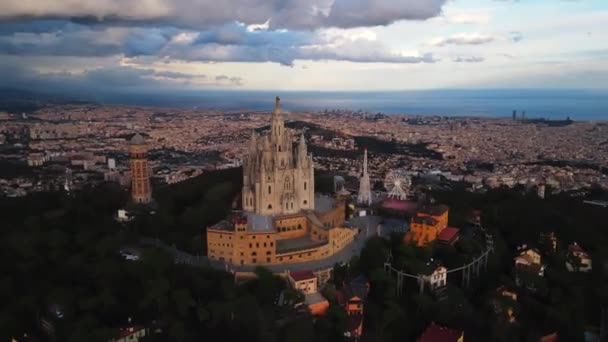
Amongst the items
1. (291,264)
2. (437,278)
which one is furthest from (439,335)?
(291,264)

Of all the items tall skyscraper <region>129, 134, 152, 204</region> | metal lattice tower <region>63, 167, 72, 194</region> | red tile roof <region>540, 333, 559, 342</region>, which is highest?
tall skyscraper <region>129, 134, 152, 204</region>

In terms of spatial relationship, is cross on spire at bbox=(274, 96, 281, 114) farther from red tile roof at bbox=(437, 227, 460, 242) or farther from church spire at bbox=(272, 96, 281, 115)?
red tile roof at bbox=(437, 227, 460, 242)

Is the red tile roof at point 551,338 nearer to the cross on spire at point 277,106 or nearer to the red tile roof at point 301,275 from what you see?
the red tile roof at point 301,275

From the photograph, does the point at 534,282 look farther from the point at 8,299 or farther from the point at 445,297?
the point at 8,299

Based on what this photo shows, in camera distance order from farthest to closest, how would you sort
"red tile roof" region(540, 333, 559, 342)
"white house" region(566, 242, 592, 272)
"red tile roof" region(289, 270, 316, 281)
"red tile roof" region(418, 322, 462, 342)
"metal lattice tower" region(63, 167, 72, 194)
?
1. "metal lattice tower" region(63, 167, 72, 194)
2. "white house" region(566, 242, 592, 272)
3. "red tile roof" region(289, 270, 316, 281)
4. "red tile roof" region(540, 333, 559, 342)
5. "red tile roof" region(418, 322, 462, 342)

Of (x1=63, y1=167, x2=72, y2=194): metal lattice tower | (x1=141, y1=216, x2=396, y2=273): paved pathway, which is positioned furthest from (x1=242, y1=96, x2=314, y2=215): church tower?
(x1=63, y1=167, x2=72, y2=194): metal lattice tower

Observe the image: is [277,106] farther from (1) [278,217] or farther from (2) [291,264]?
(2) [291,264]

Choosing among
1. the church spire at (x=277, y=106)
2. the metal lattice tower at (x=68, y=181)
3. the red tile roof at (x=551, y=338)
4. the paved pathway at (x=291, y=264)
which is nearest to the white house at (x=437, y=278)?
the paved pathway at (x=291, y=264)
